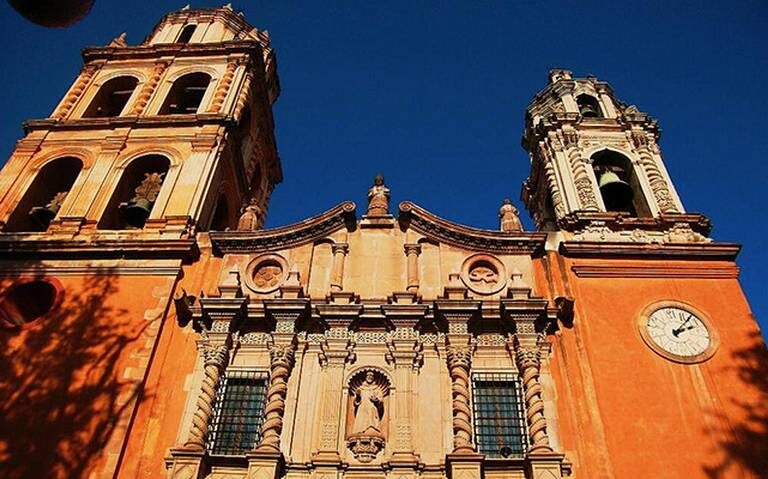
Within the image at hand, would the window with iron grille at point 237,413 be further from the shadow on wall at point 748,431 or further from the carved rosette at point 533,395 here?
the shadow on wall at point 748,431

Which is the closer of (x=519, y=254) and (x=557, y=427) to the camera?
(x=557, y=427)

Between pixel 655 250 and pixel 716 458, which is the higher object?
pixel 655 250

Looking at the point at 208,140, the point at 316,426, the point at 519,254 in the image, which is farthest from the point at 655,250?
the point at 208,140

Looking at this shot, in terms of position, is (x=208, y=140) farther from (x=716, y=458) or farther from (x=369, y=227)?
(x=716, y=458)

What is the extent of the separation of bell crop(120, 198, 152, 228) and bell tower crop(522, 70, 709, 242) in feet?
32.6

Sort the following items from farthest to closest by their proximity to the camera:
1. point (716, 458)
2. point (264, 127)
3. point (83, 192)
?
point (264, 127) → point (83, 192) → point (716, 458)

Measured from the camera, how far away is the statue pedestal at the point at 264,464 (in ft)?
36.2

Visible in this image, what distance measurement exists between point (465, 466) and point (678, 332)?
536 centimetres

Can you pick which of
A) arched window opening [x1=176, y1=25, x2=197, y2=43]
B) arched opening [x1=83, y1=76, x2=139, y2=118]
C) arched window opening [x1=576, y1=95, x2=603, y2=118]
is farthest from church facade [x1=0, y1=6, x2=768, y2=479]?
arched window opening [x1=176, y1=25, x2=197, y2=43]

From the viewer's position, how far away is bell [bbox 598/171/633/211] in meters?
17.7

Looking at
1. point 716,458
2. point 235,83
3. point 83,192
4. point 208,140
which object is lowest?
Answer: point 716,458

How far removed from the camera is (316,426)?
12.0 meters

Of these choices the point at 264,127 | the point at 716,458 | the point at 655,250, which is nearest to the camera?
the point at 716,458

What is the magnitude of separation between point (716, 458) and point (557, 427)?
2625mm
